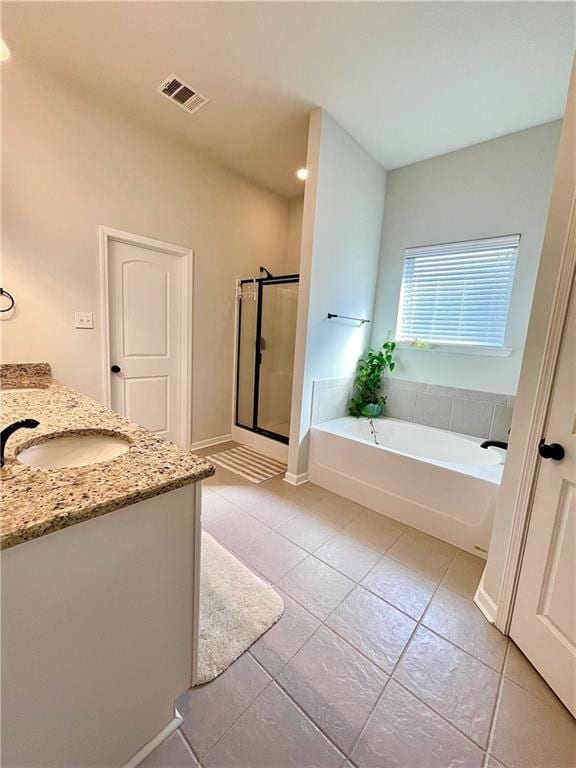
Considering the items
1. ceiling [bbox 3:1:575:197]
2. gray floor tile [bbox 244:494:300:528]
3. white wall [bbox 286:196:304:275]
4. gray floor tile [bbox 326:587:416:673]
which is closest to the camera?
gray floor tile [bbox 326:587:416:673]

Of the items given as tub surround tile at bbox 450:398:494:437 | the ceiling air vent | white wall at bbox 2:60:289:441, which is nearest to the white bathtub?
tub surround tile at bbox 450:398:494:437

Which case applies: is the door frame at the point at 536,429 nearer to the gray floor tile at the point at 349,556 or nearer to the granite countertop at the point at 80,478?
the gray floor tile at the point at 349,556

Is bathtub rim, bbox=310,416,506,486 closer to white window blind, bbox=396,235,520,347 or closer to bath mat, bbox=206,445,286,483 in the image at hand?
bath mat, bbox=206,445,286,483

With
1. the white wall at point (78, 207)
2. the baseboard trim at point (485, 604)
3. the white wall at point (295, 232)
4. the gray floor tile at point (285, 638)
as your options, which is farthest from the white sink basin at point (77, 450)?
the white wall at point (295, 232)

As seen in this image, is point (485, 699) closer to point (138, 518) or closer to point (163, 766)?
point (163, 766)

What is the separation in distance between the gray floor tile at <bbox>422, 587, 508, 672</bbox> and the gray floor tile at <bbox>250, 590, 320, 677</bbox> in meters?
0.54

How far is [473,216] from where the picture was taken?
2.60 meters

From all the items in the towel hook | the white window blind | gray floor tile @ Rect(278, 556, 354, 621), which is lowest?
gray floor tile @ Rect(278, 556, 354, 621)

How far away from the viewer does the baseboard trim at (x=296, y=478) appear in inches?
105

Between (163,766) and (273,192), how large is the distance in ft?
13.9

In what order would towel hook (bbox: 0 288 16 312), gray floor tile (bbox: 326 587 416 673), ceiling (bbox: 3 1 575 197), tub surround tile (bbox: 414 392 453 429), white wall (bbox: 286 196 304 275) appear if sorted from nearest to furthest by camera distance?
gray floor tile (bbox: 326 587 416 673) → ceiling (bbox: 3 1 575 197) → towel hook (bbox: 0 288 16 312) → tub surround tile (bbox: 414 392 453 429) → white wall (bbox: 286 196 304 275)

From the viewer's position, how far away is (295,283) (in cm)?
300

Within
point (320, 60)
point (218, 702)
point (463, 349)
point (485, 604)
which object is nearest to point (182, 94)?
point (320, 60)

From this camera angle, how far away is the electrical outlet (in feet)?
7.61
